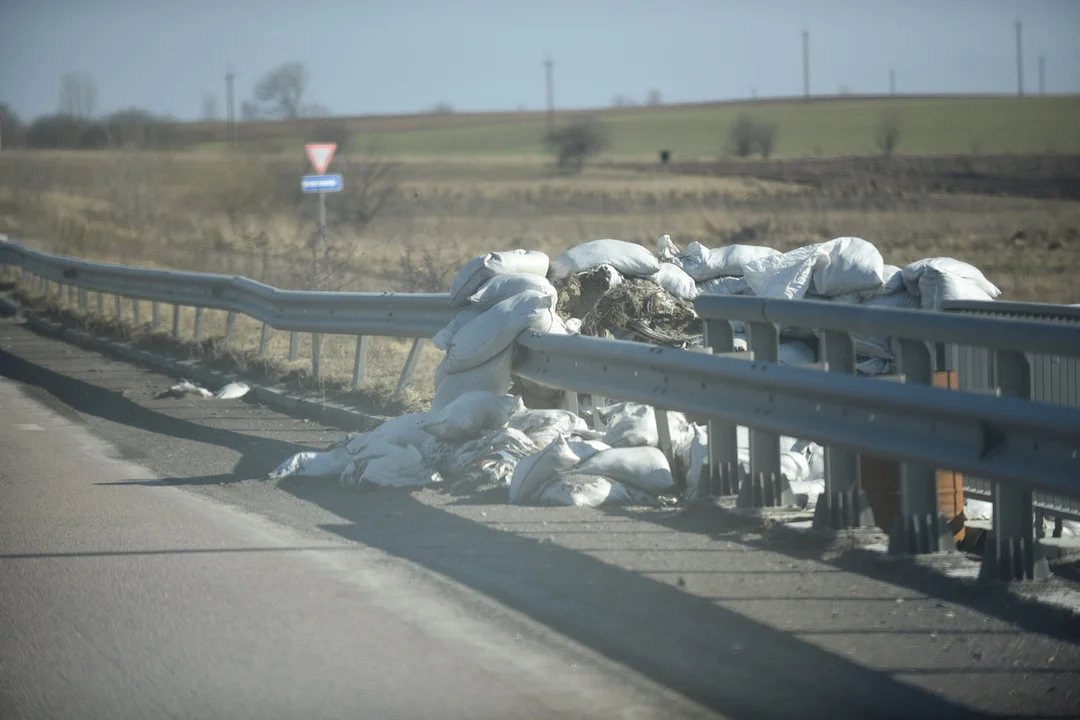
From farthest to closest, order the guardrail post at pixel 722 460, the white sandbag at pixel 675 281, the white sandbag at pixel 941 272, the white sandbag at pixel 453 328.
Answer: the white sandbag at pixel 675 281, the white sandbag at pixel 941 272, the white sandbag at pixel 453 328, the guardrail post at pixel 722 460

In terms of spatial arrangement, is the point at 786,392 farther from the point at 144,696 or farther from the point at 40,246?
the point at 40,246

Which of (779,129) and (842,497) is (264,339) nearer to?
(842,497)

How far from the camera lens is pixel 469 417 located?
28.5ft

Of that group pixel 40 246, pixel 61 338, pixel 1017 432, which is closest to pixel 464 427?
pixel 1017 432

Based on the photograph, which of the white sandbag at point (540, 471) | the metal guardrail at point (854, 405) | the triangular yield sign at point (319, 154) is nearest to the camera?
the metal guardrail at point (854, 405)

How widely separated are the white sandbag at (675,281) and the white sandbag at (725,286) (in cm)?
17

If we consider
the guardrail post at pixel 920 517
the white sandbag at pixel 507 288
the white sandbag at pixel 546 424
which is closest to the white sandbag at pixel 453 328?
the white sandbag at pixel 507 288

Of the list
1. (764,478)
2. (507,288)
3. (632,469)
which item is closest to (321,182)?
(507,288)

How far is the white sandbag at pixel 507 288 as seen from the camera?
9211 millimetres

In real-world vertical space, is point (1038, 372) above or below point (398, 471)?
above

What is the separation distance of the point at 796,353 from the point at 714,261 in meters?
1.47

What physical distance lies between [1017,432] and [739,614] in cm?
125

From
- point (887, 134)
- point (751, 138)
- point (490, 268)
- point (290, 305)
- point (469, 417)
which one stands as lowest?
point (469, 417)

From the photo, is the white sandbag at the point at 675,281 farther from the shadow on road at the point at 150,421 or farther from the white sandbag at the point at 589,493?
the white sandbag at the point at 589,493
